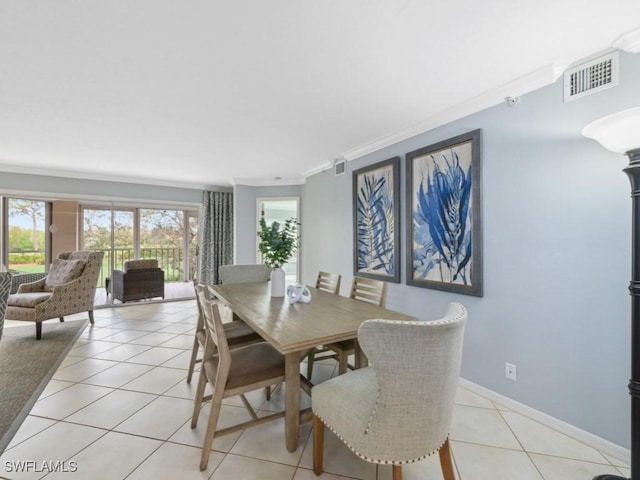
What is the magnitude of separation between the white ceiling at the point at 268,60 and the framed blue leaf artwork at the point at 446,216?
38 centimetres

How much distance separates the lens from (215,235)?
20.1 ft

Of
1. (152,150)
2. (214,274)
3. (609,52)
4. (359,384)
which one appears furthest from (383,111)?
(214,274)

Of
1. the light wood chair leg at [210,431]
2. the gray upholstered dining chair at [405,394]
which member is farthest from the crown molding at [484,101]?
the light wood chair leg at [210,431]

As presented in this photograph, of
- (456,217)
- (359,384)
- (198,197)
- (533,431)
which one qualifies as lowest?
(533,431)

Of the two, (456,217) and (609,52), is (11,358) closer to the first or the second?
(456,217)

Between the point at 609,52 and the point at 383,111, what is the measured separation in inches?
57.6

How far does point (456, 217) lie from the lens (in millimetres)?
2516

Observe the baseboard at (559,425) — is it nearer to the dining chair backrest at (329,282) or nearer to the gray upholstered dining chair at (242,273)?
the dining chair backrest at (329,282)

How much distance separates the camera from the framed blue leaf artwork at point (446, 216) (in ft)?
7.81

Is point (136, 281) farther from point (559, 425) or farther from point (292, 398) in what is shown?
point (559, 425)

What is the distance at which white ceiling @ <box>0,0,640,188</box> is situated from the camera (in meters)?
1.49

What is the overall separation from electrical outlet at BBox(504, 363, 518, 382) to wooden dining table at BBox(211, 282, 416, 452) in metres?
0.95

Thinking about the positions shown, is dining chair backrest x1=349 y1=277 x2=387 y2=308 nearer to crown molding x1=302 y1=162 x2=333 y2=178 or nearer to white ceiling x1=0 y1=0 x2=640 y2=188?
white ceiling x1=0 y1=0 x2=640 y2=188

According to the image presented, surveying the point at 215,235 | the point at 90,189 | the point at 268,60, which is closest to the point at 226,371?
the point at 268,60
